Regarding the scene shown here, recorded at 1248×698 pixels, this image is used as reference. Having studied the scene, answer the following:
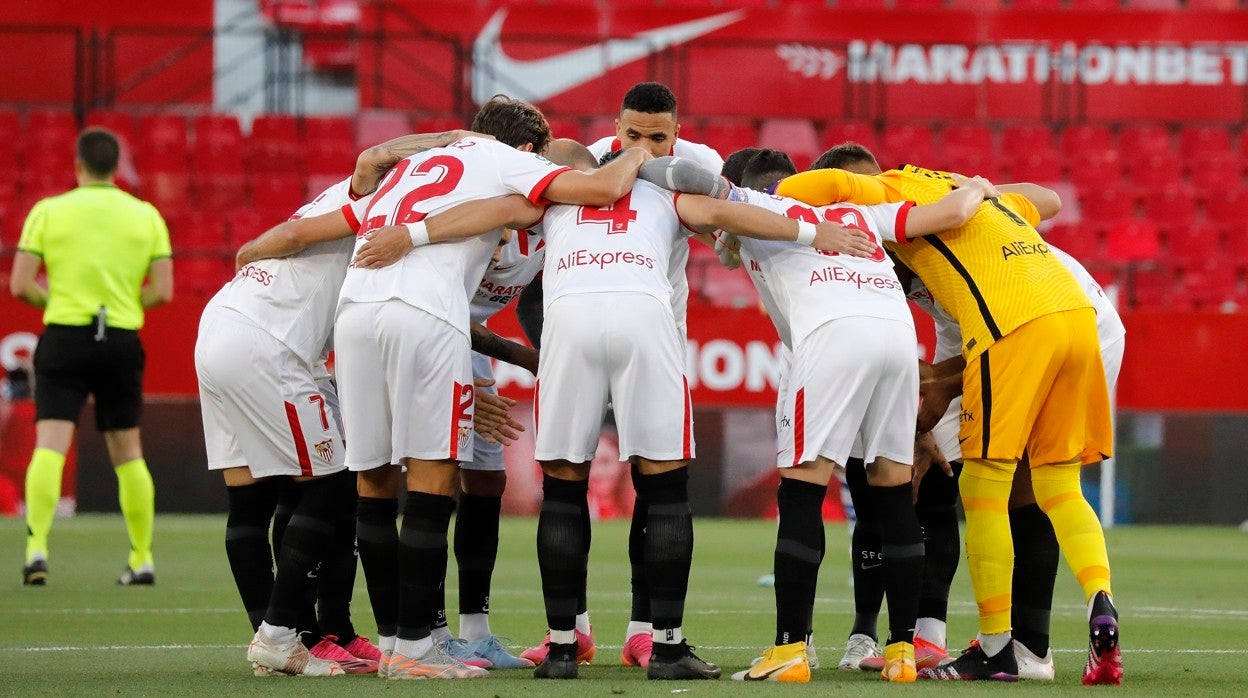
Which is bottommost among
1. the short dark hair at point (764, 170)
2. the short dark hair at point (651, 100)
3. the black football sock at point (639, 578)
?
the black football sock at point (639, 578)

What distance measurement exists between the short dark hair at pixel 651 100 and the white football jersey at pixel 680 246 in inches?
7.9

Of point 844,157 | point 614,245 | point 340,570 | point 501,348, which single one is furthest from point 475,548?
point 844,157

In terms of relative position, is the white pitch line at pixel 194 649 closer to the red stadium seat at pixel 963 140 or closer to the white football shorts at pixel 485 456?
the white football shorts at pixel 485 456

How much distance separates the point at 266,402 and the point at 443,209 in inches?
38.8

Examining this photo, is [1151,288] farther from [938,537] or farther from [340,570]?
[340,570]

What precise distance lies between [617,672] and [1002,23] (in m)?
17.2

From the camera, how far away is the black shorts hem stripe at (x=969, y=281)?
5539 mm

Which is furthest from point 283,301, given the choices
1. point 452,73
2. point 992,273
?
point 452,73

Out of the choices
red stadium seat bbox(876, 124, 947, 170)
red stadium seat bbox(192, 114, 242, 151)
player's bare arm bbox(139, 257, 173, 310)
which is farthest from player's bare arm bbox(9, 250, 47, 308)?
red stadium seat bbox(876, 124, 947, 170)

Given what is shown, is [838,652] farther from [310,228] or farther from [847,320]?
[310,228]

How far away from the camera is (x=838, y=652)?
6414 millimetres

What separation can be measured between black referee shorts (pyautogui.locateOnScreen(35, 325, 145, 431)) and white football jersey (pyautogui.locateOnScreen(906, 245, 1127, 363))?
4475 millimetres

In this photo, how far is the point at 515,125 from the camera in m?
6.02

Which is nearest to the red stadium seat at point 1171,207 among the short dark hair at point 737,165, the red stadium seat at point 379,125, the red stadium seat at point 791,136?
the red stadium seat at point 791,136
